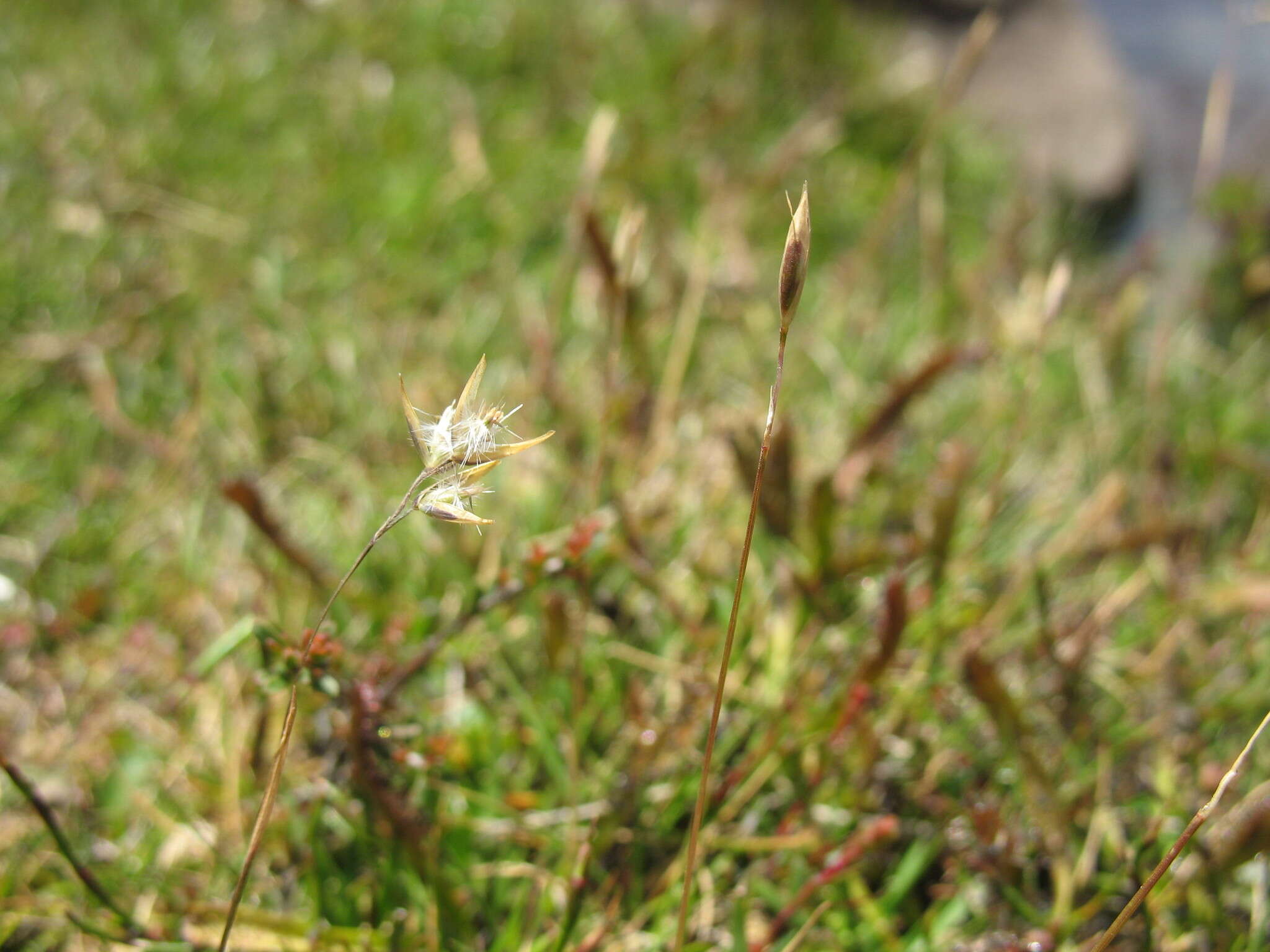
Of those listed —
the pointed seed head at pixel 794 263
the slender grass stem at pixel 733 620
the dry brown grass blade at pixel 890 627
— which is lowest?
the slender grass stem at pixel 733 620

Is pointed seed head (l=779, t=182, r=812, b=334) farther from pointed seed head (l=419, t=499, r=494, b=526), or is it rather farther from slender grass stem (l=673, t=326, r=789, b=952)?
pointed seed head (l=419, t=499, r=494, b=526)

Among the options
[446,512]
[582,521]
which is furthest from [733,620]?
[582,521]

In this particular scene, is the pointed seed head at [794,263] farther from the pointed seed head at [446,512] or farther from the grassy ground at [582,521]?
the grassy ground at [582,521]

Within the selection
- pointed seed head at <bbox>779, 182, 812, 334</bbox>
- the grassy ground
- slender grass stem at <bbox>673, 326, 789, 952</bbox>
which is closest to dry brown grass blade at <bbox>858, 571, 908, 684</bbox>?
the grassy ground

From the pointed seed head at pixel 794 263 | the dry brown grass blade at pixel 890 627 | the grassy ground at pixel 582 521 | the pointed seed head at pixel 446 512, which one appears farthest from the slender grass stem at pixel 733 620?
the dry brown grass blade at pixel 890 627

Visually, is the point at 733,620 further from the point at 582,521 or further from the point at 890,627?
the point at 890,627
